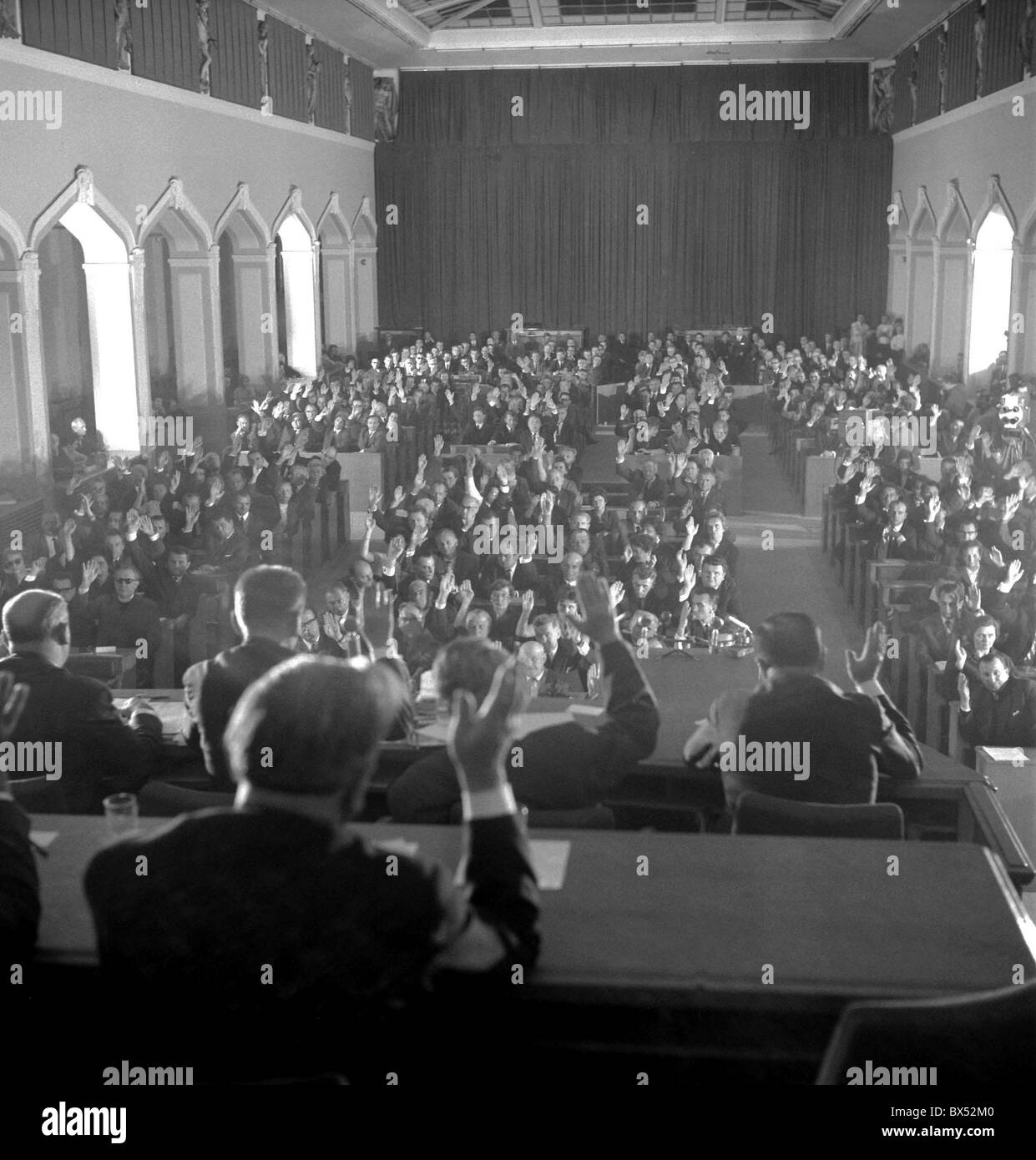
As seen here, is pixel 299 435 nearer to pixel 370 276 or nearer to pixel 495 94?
pixel 370 276

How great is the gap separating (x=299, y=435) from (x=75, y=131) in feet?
8.09

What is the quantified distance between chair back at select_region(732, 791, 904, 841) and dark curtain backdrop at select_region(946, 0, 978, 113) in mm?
3836

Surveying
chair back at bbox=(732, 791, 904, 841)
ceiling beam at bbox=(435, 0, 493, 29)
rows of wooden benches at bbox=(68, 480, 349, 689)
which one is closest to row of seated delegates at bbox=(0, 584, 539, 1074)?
chair back at bbox=(732, 791, 904, 841)

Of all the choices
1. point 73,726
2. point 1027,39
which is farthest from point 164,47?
point 73,726

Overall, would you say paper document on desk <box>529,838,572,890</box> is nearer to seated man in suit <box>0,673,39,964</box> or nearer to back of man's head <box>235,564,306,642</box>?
back of man's head <box>235,564,306,642</box>

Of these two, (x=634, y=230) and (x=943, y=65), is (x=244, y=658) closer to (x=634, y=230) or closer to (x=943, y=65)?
(x=634, y=230)

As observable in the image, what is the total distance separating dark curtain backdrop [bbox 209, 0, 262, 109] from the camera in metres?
8.33

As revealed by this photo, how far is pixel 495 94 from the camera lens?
21.5 feet

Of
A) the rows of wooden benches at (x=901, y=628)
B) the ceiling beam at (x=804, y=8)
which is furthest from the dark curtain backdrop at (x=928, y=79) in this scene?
the rows of wooden benches at (x=901, y=628)

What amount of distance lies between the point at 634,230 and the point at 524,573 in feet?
7.75

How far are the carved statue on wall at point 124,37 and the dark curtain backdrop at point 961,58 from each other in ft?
16.7

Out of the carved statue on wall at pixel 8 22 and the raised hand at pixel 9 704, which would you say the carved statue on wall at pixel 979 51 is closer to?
the raised hand at pixel 9 704

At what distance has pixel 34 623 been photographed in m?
4.34
